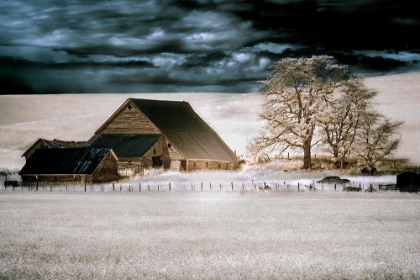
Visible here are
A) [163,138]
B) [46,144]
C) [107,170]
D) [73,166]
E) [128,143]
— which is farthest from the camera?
[46,144]

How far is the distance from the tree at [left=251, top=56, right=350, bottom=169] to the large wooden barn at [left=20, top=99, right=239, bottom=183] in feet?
25.3

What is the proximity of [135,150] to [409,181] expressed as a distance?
24445 millimetres

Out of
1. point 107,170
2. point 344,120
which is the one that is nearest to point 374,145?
point 344,120

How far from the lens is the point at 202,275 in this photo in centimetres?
1675

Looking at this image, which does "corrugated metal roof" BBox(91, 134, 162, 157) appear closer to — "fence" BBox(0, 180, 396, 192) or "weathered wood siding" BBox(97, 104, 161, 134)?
"weathered wood siding" BBox(97, 104, 161, 134)

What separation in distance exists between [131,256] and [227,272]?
11.8ft

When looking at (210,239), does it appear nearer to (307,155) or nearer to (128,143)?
(307,155)

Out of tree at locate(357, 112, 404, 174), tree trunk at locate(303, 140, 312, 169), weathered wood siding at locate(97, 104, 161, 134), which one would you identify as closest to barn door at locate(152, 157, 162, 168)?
weathered wood siding at locate(97, 104, 161, 134)

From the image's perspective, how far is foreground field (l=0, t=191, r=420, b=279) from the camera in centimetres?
1745

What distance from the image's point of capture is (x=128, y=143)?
63750mm

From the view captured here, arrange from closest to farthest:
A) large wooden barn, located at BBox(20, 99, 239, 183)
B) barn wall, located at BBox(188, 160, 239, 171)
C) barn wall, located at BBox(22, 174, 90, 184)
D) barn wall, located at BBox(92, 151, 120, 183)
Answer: barn wall, located at BBox(92, 151, 120, 183) < barn wall, located at BBox(22, 174, 90, 184) < large wooden barn, located at BBox(20, 99, 239, 183) < barn wall, located at BBox(188, 160, 239, 171)

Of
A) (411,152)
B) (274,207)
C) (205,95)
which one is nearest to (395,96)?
(411,152)

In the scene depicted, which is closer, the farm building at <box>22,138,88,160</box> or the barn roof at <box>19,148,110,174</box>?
the barn roof at <box>19,148,110,174</box>

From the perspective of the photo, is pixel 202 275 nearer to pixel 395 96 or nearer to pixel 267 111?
pixel 267 111
